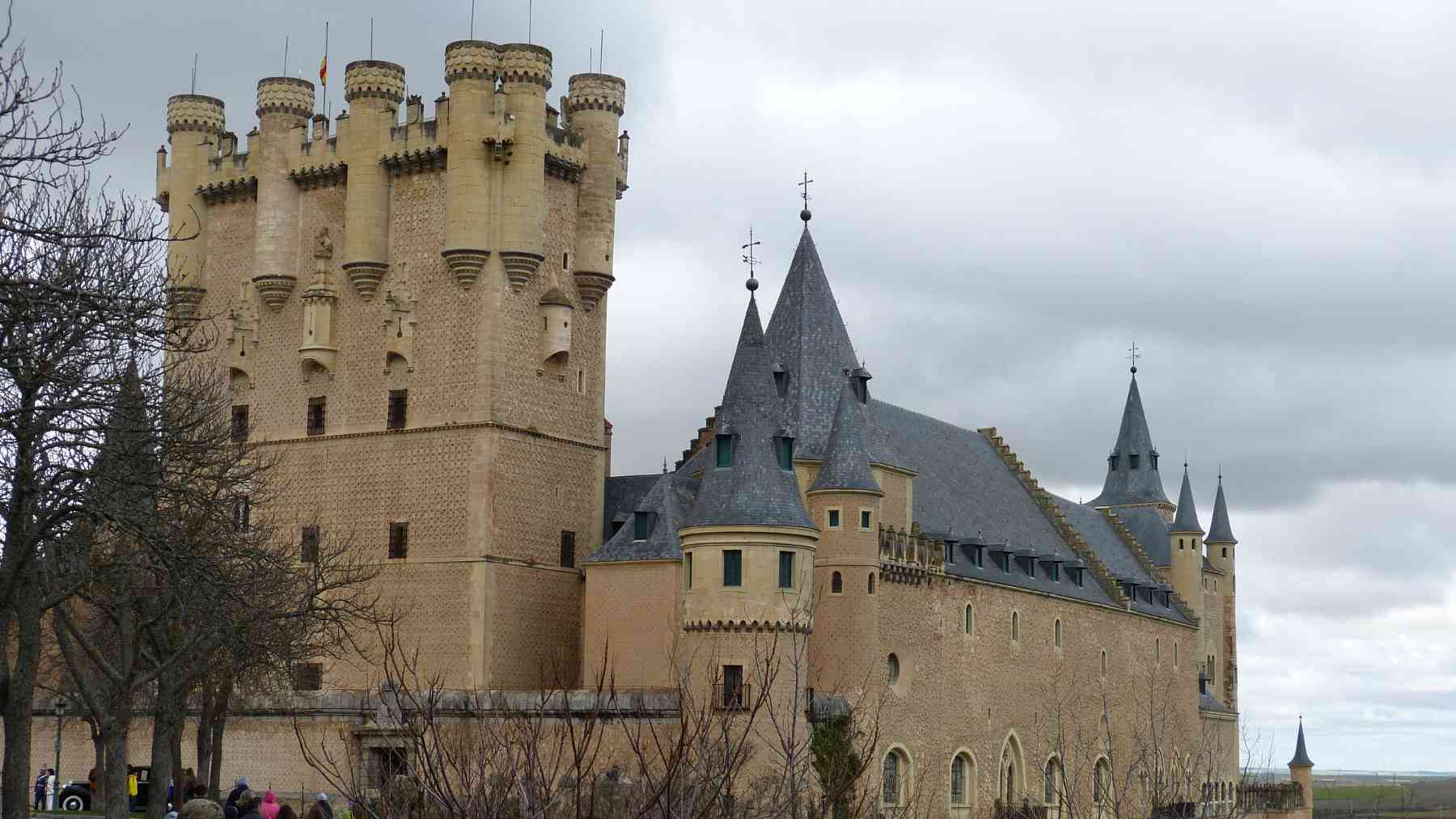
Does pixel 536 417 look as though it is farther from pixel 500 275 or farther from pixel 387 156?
pixel 387 156

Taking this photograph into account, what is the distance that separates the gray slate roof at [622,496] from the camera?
189ft

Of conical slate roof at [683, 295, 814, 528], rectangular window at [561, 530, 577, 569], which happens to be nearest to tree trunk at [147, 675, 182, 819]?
conical slate roof at [683, 295, 814, 528]

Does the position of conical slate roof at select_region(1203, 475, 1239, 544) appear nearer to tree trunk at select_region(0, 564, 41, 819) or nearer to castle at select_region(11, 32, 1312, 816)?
castle at select_region(11, 32, 1312, 816)

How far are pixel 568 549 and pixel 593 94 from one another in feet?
43.5

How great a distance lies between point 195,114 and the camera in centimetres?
6022

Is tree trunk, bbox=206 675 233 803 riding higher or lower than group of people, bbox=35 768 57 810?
higher

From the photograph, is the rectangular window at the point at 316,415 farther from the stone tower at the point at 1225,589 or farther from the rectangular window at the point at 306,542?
the stone tower at the point at 1225,589

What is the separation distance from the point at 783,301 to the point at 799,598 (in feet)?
35.6

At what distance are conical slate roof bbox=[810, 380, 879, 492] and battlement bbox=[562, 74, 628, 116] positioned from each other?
11360 millimetres

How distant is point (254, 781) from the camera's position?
51938 mm

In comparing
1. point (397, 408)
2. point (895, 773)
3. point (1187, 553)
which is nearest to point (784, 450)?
point (895, 773)

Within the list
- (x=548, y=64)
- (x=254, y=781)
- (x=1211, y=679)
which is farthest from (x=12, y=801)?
(x=1211, y=679)

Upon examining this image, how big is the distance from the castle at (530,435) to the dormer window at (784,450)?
91mm

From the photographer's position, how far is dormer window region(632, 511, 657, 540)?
52469 mm
